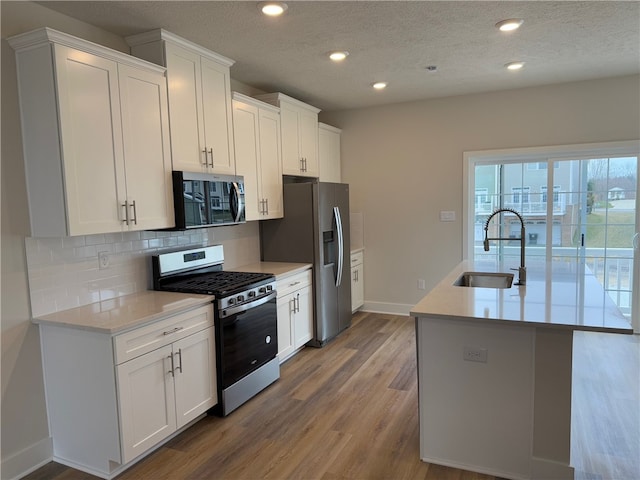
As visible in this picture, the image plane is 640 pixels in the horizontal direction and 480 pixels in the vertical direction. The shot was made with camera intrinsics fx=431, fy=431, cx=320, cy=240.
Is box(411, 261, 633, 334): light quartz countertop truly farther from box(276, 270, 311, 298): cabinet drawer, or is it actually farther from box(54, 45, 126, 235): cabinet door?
box(54, 45, 126, 235): cabinet door

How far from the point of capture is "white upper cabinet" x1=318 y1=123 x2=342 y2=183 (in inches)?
201

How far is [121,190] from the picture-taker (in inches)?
101

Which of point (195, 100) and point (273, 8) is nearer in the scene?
point (273, 8)

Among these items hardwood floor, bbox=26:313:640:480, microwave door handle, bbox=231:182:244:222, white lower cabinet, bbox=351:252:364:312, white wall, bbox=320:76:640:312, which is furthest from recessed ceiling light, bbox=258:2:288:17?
white lower cabinet, bbox=351:252:364:312

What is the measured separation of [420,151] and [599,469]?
369 cm

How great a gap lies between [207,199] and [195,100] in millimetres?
712

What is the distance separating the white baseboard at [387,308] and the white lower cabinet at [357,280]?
0.40ft

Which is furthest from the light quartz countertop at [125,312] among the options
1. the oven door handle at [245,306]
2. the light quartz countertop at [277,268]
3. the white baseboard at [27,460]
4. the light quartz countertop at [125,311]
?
the light quartz countertop at [277,268]

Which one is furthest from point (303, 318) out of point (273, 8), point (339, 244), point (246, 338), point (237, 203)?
point (273, 8)

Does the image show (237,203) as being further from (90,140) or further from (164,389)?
(164,389)

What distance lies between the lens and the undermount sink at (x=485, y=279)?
10.5 feet

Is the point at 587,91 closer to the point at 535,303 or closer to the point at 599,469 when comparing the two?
the point at 535,303

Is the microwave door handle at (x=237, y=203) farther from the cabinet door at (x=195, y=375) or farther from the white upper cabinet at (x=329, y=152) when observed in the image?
the white upper cabinet at (x=329, y=152)

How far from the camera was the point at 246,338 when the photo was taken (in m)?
3.13
